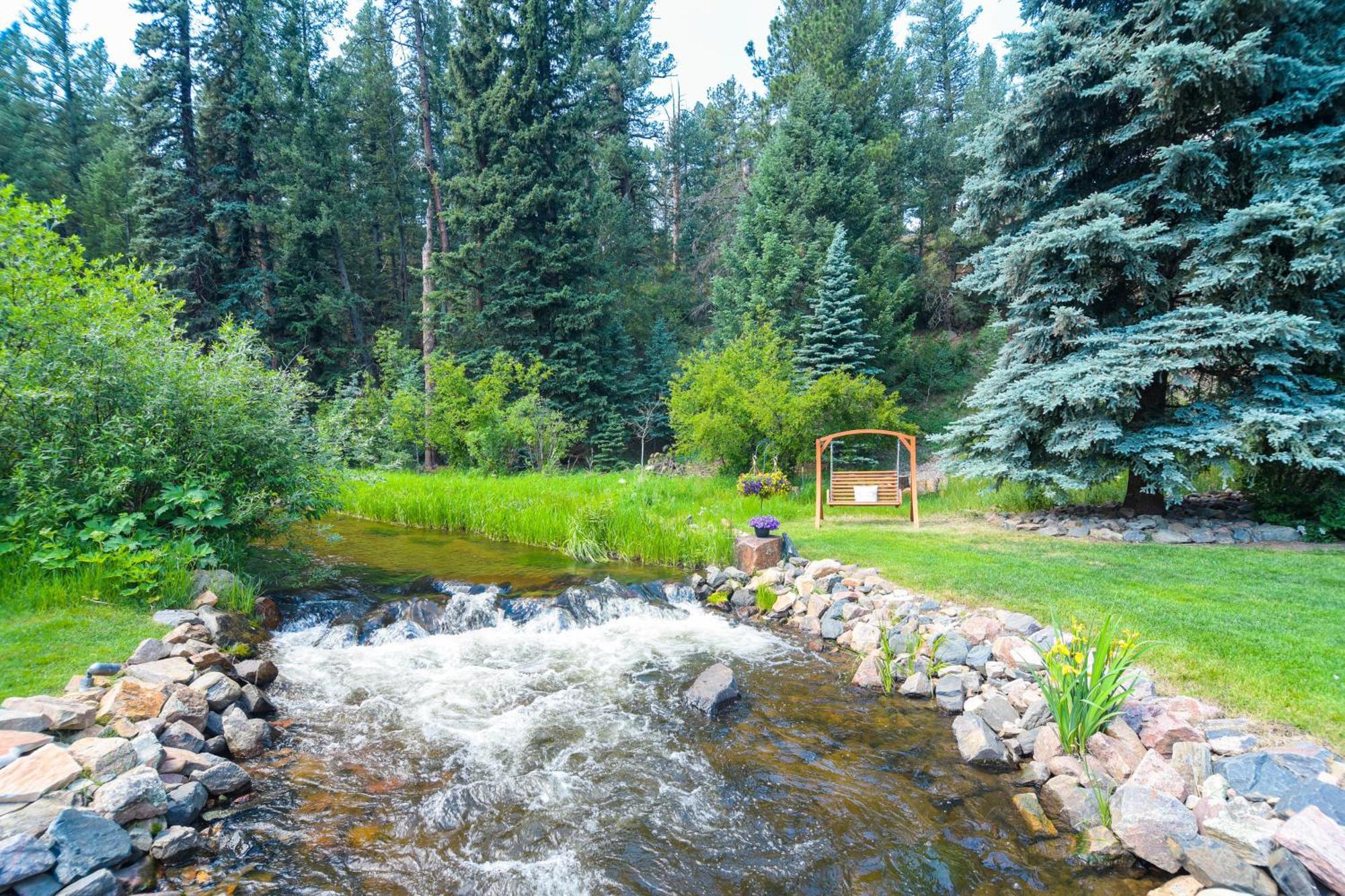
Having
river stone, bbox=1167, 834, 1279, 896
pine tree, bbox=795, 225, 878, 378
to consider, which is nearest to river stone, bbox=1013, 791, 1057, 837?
river stone, bbox=1167, 834, 1279, 896

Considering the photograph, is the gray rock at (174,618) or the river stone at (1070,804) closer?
the river stone at (1070,804)

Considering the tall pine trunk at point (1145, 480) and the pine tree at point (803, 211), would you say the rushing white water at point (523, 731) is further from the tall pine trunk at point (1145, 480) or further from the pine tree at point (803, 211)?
the pine tree at point (803, 211)

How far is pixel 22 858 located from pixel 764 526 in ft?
20.8

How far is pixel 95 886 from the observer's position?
7.35 feet

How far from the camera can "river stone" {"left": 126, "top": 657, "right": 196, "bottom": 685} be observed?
3609 millimetres

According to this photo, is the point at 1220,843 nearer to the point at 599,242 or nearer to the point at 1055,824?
the point at 1055,824

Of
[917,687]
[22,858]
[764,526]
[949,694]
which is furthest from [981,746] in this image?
[22,858]

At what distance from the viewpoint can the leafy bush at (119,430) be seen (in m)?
4.71

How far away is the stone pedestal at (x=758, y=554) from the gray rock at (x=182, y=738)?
211 inches

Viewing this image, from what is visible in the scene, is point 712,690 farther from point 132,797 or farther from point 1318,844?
point 132,797

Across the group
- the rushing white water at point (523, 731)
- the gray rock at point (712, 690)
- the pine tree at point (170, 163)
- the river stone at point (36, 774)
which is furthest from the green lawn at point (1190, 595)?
the pine tree at point (170, 163)

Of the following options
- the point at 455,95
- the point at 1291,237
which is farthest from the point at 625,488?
the point at 455,95

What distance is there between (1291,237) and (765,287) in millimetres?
11938

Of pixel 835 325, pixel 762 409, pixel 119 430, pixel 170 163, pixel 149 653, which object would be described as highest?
pixel 170 163
